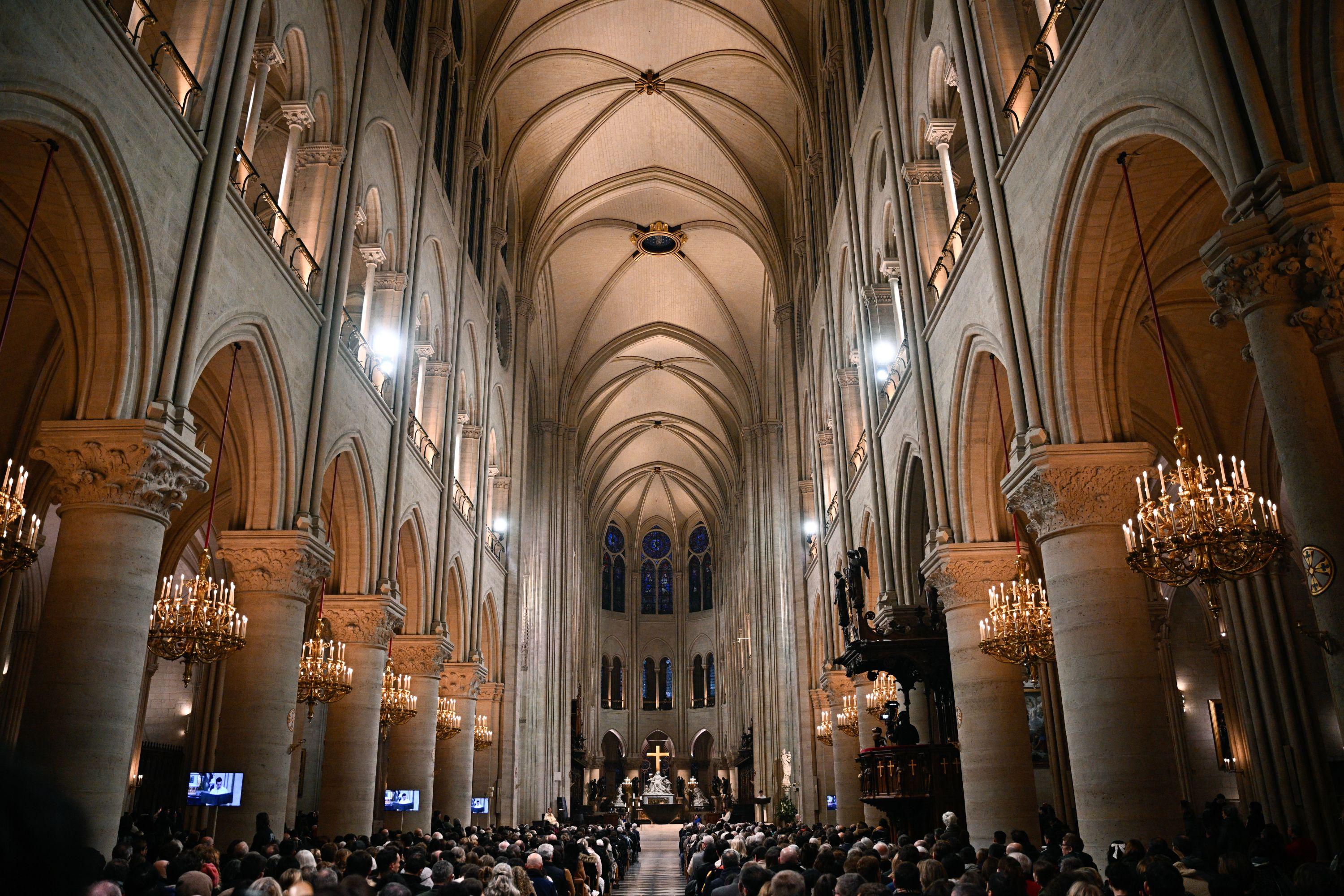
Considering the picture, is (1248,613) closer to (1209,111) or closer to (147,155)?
(1209,111)

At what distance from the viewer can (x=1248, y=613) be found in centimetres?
1426

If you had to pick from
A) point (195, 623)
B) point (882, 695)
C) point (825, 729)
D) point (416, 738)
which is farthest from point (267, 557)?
point (825, 729)

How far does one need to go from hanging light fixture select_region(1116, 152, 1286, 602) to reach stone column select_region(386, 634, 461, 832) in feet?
43.9

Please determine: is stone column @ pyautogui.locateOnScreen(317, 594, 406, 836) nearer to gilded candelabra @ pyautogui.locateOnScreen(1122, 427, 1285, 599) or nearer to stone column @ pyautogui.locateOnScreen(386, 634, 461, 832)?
stone column @ pyautogui.locateOnScreen(386, 634, 461, 832)

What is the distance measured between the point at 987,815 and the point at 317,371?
9609 mm

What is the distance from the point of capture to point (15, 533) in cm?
743

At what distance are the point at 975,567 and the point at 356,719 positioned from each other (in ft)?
28.9

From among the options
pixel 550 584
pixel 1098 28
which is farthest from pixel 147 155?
pixel 550 584

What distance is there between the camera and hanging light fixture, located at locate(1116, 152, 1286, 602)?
6766 millimetres

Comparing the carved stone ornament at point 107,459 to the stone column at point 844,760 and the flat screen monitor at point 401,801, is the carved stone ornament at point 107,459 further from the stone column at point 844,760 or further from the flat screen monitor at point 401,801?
the stone column at point 844,760

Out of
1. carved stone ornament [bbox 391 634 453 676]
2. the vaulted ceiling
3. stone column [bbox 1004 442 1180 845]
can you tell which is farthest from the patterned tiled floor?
the vaulted ceiling

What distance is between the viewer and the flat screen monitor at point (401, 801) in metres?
17.0

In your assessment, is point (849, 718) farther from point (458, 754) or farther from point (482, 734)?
point (482, 734)

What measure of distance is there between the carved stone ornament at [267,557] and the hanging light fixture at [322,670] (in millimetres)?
897
